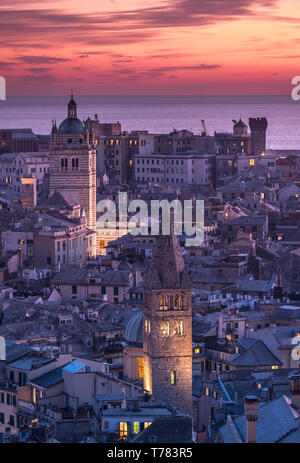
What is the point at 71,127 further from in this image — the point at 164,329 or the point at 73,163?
the point at 164,329

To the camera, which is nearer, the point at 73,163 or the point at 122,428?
the point at 122,428

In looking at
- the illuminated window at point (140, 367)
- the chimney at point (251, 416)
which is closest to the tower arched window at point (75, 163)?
the illuminated window at point (140, 367)

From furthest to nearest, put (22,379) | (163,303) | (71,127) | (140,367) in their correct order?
(71,127)
(140,367)
(163,303)
(22,379)

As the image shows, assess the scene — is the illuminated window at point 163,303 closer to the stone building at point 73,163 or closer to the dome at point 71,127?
the stone building at point 73,163

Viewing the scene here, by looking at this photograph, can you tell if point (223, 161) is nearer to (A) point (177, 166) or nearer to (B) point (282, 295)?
(A) point (177, 166)

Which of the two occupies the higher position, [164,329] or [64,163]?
[64,163]

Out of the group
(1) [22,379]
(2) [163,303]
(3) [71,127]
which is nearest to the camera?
(1) [22,379]

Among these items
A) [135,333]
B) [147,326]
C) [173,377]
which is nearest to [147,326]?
[147,326]
